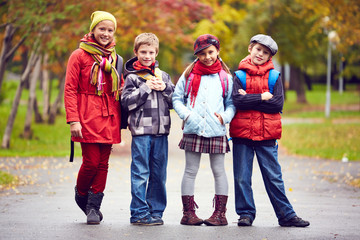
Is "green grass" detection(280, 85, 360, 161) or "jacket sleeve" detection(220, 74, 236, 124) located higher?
"jacket sleeve" detection(220, 74, 236, 124)

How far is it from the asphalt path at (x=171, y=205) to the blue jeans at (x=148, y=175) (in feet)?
0.70

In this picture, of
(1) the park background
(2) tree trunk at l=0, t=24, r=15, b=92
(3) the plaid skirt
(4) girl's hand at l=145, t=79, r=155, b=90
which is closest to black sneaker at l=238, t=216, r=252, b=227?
(3) the plaid skirt

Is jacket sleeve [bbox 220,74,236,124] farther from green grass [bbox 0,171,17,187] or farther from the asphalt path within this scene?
green grass [bbox 0,171,17,187]

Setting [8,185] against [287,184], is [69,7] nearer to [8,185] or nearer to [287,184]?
[8,185]

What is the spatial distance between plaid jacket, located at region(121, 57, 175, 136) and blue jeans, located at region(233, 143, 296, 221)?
0.80 m

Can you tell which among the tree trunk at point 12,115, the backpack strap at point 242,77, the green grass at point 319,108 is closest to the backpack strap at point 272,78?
the backpack strap at point 242,77

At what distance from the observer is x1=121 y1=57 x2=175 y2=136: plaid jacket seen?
20.4 ft

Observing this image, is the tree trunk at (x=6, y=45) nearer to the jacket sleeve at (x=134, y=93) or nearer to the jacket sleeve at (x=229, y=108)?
the jacket sleeve at (x=134, y=93)

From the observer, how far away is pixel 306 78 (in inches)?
2185

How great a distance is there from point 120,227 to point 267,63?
2.12m

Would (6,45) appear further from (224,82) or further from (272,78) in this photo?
(272,78)

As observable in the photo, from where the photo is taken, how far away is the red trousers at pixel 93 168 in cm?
621

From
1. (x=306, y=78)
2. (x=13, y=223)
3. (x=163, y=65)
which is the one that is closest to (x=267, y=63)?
(x=13, y=223)

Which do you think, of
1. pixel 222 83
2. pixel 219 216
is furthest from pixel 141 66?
pixel 219 216
